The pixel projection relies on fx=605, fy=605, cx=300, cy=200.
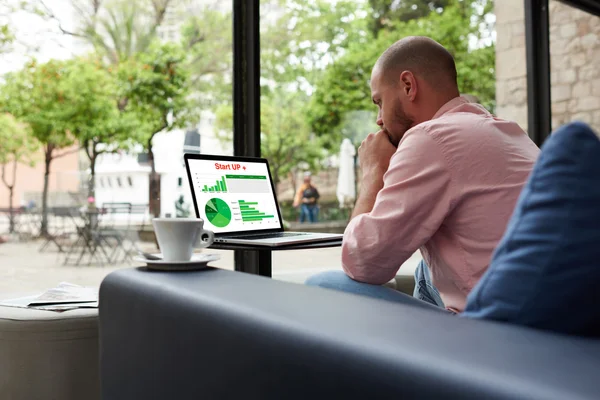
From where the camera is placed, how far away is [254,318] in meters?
0.91

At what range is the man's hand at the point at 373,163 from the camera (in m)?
1.91

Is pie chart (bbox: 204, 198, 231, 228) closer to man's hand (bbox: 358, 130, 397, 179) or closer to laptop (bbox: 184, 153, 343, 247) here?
laptop (bbox: 184, 153, 343, 247)

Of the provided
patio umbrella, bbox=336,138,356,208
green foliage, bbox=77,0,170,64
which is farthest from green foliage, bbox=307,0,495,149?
green foliage, bbox=77,0,170,64

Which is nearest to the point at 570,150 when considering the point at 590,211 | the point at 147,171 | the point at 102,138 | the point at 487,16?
the point at 590,211

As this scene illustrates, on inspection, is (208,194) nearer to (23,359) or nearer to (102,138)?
(23,359)

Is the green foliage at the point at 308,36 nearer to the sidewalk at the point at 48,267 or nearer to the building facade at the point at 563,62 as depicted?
the building facade at the point at 563,62

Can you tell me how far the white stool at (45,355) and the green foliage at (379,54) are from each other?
4.33m

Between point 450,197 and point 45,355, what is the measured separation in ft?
3.99

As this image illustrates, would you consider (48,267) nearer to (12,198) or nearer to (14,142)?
(12,198)

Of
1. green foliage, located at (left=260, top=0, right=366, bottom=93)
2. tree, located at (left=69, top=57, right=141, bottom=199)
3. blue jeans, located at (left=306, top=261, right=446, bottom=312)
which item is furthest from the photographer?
green foliage, located at (left=260, top=0, right=366, bottom=93)

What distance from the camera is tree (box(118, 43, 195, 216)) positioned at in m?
4.20

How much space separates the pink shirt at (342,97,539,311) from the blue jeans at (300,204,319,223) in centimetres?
378

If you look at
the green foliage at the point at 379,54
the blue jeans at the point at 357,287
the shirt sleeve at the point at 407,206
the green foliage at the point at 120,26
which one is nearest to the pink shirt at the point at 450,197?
the shirt sleeve at the point at 407,206

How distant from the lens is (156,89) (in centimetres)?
447
